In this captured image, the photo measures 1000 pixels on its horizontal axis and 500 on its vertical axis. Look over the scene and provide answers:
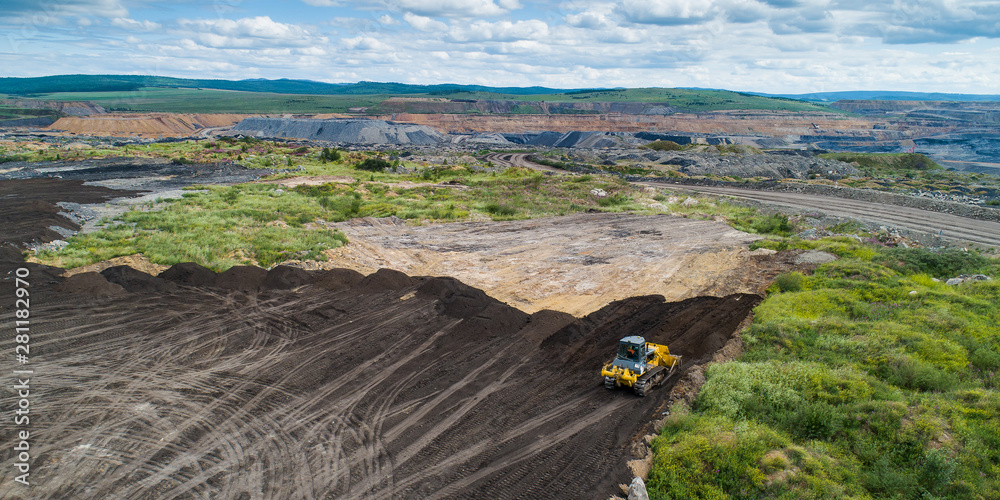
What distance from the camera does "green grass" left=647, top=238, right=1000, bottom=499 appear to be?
31.3ft

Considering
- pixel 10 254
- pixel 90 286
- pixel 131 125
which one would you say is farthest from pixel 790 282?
pixel 131 125

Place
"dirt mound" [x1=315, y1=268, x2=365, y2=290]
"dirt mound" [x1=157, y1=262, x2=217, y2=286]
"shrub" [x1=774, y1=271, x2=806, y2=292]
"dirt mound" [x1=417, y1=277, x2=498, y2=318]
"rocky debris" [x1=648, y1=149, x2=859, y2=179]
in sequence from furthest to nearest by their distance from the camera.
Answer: "rocky debris" [x1=648, y1=149, x2=859, y2=179], "dirt mound" [x1=315, y1=268, x2=365, y2=290], "shrub" [x1=774, y1=271, x2=806, y2=292], "dirt mound" [x1=157, y1=262, x2=217, y2=286], "dirt mound" [x1=417, y1=277, x2=498, y2=318]

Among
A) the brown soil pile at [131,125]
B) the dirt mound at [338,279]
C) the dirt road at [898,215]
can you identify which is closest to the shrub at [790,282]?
the dirt mound at [338,279]

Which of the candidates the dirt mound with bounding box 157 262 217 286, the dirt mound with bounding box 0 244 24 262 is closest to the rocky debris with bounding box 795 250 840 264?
the dirt mound with bounding box 157 262 217 286

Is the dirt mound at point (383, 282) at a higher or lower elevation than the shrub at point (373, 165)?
lower

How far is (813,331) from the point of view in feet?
51.2

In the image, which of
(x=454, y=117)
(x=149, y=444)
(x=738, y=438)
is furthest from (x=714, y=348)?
(x=454, y=117)

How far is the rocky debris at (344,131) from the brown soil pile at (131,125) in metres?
13.1

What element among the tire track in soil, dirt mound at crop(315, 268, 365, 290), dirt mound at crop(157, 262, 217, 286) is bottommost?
the tire track in soil

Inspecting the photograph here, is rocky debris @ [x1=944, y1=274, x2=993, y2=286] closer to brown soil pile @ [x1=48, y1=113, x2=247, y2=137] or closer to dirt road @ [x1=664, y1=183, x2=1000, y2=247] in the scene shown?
dirt road @ [x1=664, y1=183, x2=1000, y2=247]

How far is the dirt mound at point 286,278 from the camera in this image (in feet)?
66.9

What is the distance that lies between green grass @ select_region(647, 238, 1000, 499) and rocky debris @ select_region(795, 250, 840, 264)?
21.0 ft

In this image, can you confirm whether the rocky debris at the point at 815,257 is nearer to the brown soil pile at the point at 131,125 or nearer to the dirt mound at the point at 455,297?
the dirt mound at the point at 455,297

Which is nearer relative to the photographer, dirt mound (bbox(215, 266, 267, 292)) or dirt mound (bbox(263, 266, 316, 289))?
dirt mound (bbox(215, 266, 267, 292))
